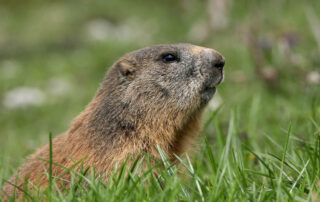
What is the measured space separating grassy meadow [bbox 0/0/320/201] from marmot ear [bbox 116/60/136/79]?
782 millimetres

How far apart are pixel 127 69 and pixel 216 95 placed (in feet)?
9.21

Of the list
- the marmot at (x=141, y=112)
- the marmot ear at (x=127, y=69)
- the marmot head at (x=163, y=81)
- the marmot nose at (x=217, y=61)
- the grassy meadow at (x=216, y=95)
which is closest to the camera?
the grassy meadow at (x=216, y=95)

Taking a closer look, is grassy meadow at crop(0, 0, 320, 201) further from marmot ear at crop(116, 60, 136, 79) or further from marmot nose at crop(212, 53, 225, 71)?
marmot ear at crop(116, 60, 136, 79)

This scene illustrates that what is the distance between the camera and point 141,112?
3545 millimetres

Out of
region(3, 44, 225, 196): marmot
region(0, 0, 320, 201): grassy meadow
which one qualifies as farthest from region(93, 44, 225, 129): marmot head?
region(0, 0, 320, 201): grassy meadow

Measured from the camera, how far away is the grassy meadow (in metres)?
2.83

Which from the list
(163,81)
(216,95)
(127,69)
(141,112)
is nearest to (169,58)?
(163,81)

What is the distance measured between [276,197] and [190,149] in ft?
4.11

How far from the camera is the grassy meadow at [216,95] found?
2.83 m

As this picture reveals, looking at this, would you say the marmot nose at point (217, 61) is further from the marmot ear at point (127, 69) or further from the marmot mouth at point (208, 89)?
the marmot ear at point (127, 69)

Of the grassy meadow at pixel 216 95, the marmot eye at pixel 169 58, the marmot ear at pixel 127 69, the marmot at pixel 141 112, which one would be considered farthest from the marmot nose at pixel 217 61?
the marmot ear at pixel 127 69

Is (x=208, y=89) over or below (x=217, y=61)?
below

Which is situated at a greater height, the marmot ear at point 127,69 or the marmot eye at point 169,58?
the marmot eye at point 169,58

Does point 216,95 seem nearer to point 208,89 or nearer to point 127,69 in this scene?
point 208,89
